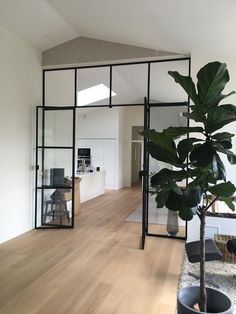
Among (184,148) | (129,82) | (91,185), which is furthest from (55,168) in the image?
(184,148)

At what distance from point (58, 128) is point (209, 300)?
4.17 metres

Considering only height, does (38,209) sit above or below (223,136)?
below

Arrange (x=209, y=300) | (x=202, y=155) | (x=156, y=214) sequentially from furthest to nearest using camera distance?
(x=156, y=214)
(x=209, y=300)
(x=202, y=155)

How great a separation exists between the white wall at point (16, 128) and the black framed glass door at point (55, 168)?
0.72 feet

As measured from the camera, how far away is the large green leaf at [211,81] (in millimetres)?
1559

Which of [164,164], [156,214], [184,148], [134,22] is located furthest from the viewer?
[156,214]

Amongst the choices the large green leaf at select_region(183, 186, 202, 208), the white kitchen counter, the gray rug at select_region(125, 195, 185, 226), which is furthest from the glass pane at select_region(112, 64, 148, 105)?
the large green leaf at select_region(183, 186, 202, 208)

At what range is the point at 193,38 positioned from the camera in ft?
12.3

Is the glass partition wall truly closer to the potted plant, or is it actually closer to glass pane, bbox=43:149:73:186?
glass pane, bbox=43:149:73:186

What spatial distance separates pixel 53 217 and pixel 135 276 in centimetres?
259

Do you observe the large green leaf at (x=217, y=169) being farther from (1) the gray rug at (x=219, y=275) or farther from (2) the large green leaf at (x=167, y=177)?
(1) the gray rug at (x=219, y=275)

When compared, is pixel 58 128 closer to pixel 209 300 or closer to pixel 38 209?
pixel 38 209

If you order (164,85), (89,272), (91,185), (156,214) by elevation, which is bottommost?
(89,272)

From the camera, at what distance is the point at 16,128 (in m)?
4.57
